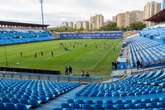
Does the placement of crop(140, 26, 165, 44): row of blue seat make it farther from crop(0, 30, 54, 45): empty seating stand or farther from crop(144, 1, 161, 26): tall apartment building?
crop(144, 1, 161, 26): tall apartment building

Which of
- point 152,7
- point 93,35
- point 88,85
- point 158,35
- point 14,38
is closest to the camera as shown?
point 88,85

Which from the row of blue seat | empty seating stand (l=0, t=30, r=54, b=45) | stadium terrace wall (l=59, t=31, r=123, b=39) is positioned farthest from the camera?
stadium terrace wall (l=59, t=31, r=123, b=39)

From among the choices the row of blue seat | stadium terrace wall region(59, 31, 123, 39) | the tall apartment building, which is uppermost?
the tall apartment building

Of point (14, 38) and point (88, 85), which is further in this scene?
point (14, 38)

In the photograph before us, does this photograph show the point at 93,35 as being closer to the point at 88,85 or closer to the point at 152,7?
the point at 152,7

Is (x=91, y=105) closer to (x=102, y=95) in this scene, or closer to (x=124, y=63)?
(x=102, y=95)

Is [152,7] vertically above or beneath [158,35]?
above

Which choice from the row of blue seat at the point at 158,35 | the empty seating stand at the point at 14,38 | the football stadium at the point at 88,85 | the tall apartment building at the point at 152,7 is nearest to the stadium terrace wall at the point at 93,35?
the empty seating stand at the point at 14,38

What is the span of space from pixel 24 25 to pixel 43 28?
14.4m

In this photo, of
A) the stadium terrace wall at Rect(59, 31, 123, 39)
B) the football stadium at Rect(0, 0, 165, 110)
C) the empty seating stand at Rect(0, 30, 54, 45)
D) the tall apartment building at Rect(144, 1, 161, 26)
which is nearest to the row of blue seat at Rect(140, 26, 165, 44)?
the football stadium at Rect(0, 0, 165, 110)

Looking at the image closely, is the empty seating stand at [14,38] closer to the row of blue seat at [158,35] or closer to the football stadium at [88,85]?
the row of blue seat at [158,35]

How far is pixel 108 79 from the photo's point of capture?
84.3ft

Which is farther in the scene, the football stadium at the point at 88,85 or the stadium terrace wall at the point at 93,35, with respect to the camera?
the stadium terrace wall at the point at 93,35

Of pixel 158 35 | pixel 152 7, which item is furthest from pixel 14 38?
pixel 152 7
